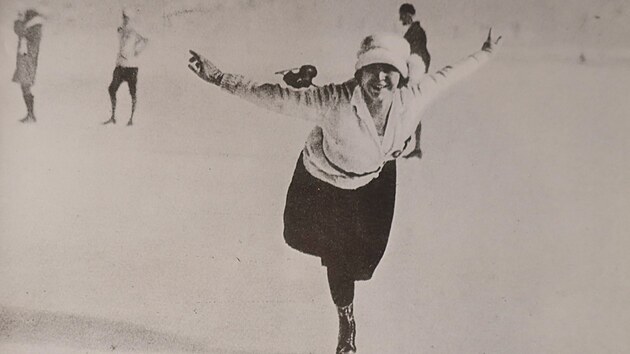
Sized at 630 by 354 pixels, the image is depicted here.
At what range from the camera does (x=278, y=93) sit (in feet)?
3.86

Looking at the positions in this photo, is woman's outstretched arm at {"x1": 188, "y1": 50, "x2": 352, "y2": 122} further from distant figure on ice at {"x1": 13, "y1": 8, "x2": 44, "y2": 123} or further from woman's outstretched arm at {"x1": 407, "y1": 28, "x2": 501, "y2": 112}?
distant figure on ice at {"x1": 13, "y1": 8, "x2": 44, "y2": 123}

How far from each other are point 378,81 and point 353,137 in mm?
125

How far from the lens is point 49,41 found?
1188mm

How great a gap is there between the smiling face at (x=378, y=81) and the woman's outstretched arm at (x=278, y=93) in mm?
37

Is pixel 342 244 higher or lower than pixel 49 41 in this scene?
lower

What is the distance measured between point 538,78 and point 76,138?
95 centimetres

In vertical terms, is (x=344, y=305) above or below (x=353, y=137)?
below

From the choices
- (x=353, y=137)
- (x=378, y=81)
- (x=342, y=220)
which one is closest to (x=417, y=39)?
(x=378, y=81)

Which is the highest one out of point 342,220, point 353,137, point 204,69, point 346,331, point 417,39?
point 417,39

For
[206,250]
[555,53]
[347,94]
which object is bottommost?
[206,250]

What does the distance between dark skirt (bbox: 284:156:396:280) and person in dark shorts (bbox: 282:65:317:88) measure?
15 centimetres

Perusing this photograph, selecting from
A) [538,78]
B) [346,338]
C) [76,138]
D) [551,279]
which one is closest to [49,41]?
[76,138]

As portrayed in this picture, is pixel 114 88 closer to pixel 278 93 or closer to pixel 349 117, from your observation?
pixel 278 93

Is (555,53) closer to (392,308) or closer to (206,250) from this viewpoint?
(392,308)
